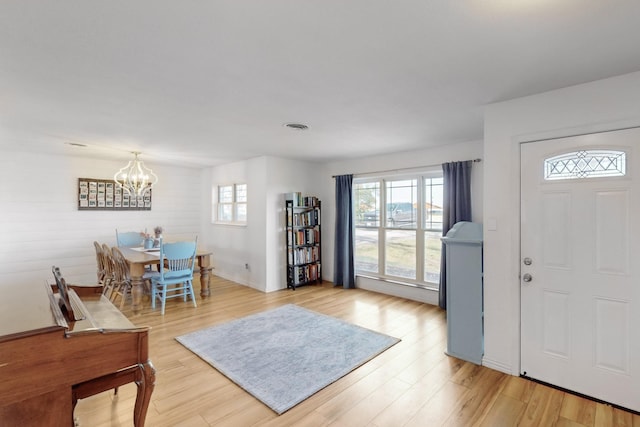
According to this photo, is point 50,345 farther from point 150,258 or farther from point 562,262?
point 562,262

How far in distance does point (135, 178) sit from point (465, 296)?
479cm

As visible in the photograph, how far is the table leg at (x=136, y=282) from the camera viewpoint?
404 cm

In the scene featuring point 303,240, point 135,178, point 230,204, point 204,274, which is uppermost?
point 135,178


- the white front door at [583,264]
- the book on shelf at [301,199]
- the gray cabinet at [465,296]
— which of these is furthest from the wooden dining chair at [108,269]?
the white front door at [583,264]

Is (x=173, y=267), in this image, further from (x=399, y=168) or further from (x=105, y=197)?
(x=399, y=168)

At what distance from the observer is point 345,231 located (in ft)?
17.7

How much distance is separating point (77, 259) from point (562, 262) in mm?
6909

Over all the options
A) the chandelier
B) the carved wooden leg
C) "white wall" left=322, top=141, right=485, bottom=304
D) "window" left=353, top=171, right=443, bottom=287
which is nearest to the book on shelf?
"white wall" left=322, top=141, right=485, bottom=304

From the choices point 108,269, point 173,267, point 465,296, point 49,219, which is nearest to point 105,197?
point 49,219

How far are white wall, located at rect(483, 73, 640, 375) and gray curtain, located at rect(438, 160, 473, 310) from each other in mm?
1295

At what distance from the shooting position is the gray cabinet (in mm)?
2781

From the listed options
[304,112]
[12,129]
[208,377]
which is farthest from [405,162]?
[12,129]

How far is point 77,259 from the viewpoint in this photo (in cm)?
530

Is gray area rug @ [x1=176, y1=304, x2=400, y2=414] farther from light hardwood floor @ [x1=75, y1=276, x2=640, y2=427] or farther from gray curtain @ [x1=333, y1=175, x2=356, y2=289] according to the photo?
gray curtain @ [x1=333, y1=175, x2=356, y2=289]
